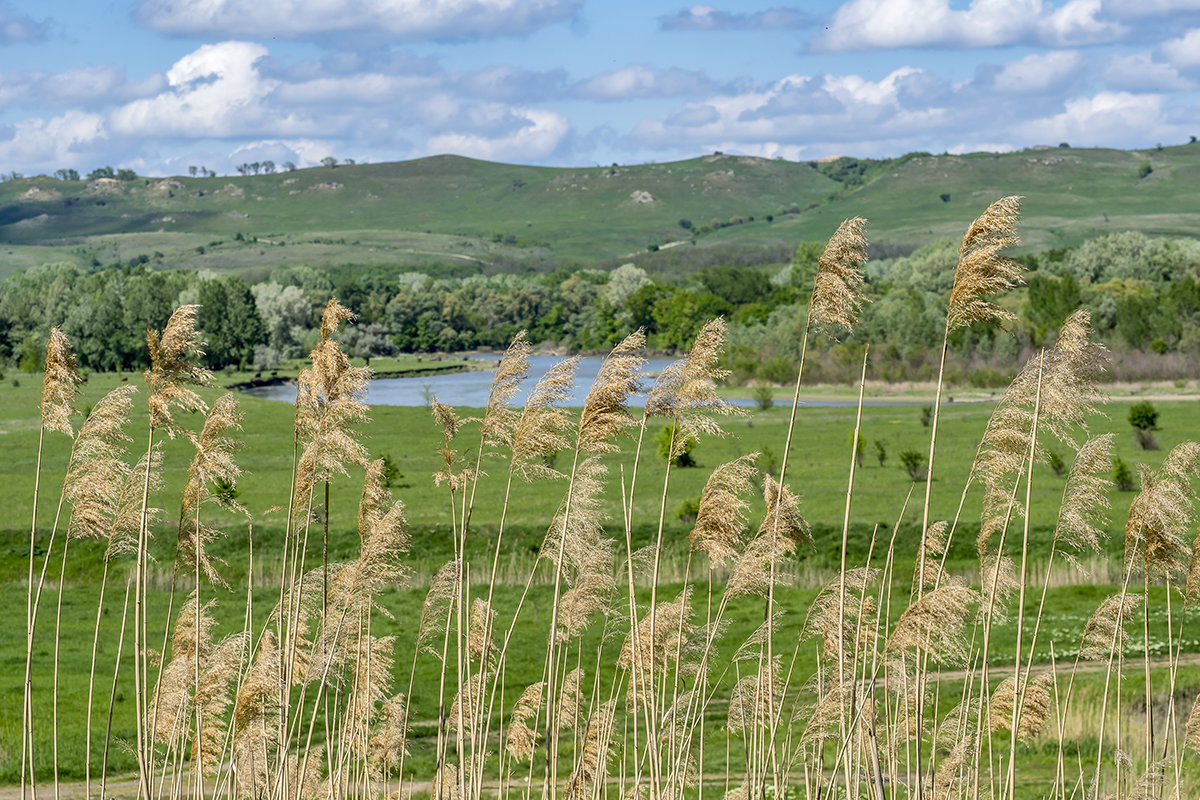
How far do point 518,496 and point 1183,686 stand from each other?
24.5 meters

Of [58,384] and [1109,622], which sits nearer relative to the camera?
[58,384]

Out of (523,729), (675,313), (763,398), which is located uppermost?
(523,729)

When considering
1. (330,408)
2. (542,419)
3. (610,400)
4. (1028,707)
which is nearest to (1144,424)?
(1028,707)

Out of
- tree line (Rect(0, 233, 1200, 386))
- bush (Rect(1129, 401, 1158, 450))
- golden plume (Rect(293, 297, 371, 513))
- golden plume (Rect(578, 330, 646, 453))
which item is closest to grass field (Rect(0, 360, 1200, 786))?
golden plume (Rect(293, 297, 371, 513))

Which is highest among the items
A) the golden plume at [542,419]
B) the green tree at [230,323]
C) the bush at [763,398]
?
the golden plume at [542,419]

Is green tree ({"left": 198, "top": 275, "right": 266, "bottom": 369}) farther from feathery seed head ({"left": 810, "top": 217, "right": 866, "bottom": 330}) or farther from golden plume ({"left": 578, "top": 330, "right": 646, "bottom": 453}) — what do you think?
feathery seed head ({"left": 810, "top": 217, "right": 866, "bottom": 330})

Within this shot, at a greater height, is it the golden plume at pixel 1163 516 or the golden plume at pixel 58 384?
the golden plume at pixel 58 384

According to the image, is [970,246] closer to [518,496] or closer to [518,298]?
[518,496]

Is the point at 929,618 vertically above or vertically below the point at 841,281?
below

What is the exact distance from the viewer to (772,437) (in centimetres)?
5459

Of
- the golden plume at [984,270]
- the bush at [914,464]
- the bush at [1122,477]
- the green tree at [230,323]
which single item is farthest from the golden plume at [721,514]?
the green tree at [230,323]

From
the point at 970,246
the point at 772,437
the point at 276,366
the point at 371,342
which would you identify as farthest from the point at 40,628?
the point at 371,342

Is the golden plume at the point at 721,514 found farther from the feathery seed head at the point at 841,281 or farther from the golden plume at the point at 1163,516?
the golden plume at the point at 1163,516

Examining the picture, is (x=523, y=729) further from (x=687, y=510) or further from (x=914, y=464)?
(x=914, y=464)
